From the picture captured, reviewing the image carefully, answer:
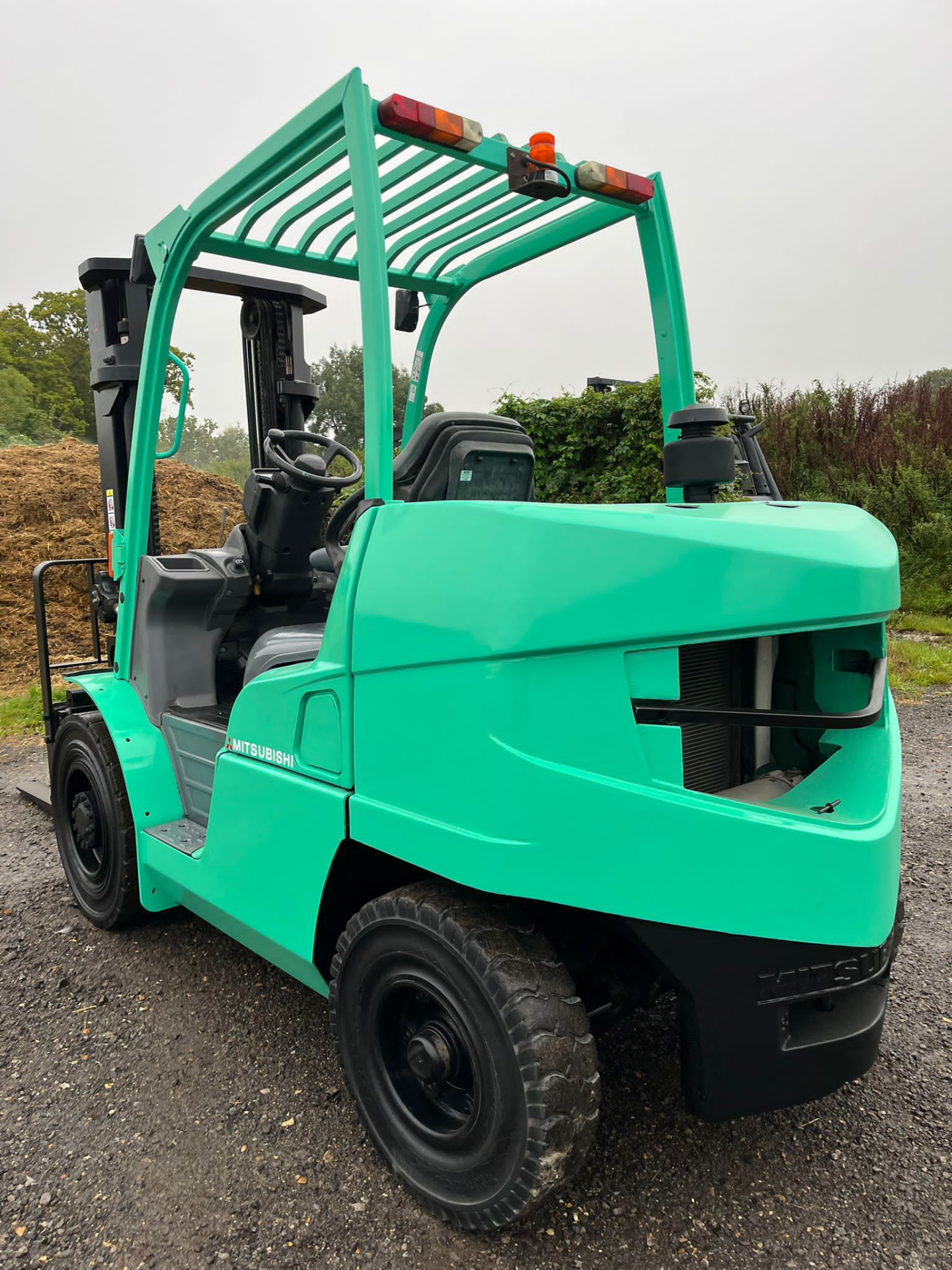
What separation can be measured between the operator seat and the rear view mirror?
1217 mm

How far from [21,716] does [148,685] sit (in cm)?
506

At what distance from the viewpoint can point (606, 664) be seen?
1.75 meters

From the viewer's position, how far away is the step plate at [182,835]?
9.71ft

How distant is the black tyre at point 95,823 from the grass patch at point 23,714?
3366 mm

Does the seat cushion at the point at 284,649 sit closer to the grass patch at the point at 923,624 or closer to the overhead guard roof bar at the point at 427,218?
the overhead guard roof bar at the point at 427,218

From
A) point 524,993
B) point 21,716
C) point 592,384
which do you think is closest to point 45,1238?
point 524,993

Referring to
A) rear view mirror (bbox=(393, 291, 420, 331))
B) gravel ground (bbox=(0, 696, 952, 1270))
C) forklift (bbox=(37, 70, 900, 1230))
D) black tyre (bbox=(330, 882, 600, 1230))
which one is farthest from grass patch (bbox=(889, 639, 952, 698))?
black tyre (bbox=(330, 882, 600, 1230))

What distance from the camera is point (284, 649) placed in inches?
106

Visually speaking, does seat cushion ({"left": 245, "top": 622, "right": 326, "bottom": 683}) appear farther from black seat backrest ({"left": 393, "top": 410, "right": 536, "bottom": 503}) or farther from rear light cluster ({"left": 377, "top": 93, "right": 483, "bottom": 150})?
rear light cluster ({"left": 377, "top": 93, "right": 483, "bottom": 150})

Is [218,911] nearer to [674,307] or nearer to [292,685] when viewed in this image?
[292,685]

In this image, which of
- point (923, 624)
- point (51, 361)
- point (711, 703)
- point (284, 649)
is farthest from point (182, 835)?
point (51, 361)

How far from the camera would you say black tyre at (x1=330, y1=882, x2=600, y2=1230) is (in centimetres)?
182

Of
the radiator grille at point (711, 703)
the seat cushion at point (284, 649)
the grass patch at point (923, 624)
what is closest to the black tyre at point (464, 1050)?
the radiator grille at point (711, 703)

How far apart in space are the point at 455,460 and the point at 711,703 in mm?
955
